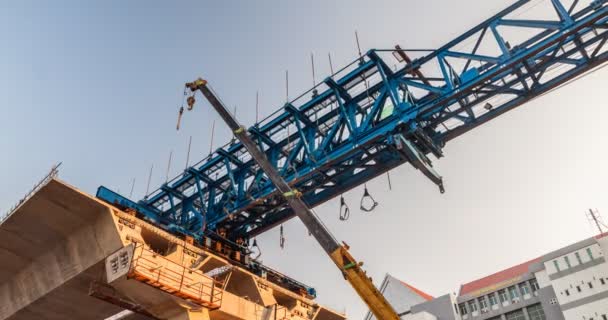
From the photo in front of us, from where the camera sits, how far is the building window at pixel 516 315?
5612 centimetres

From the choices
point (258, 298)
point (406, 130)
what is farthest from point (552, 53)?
point (258, 298)

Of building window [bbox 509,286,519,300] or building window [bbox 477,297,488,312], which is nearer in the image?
building window [bbox 509,286,519,300]

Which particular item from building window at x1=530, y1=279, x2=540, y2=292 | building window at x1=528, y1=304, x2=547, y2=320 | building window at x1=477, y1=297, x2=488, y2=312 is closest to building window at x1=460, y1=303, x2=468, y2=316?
building window at x1=477, y1=297, x2=488, y2=312

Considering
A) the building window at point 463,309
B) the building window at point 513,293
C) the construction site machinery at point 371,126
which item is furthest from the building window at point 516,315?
the construction site machinery at point 371,126

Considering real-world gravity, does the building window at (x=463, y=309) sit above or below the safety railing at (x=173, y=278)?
above

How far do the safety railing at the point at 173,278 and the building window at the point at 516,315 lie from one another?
50.0 meters

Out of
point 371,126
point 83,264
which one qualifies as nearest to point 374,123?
point 371,126

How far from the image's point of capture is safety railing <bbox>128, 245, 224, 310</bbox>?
15.0m

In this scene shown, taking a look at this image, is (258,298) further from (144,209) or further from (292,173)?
(144,209)

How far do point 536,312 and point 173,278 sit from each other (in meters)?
51.8

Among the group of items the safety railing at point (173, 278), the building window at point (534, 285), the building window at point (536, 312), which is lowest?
the safety railing at point (173, 278)

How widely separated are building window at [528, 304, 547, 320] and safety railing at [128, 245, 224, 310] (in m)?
49.5

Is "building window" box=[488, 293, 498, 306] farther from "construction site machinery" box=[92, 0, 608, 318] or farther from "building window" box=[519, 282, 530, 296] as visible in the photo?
"construction site machinery" box=[92, 0, 608, 318]

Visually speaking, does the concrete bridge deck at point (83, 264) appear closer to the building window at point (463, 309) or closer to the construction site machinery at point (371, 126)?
the construction site machinery at point (371, 126)
